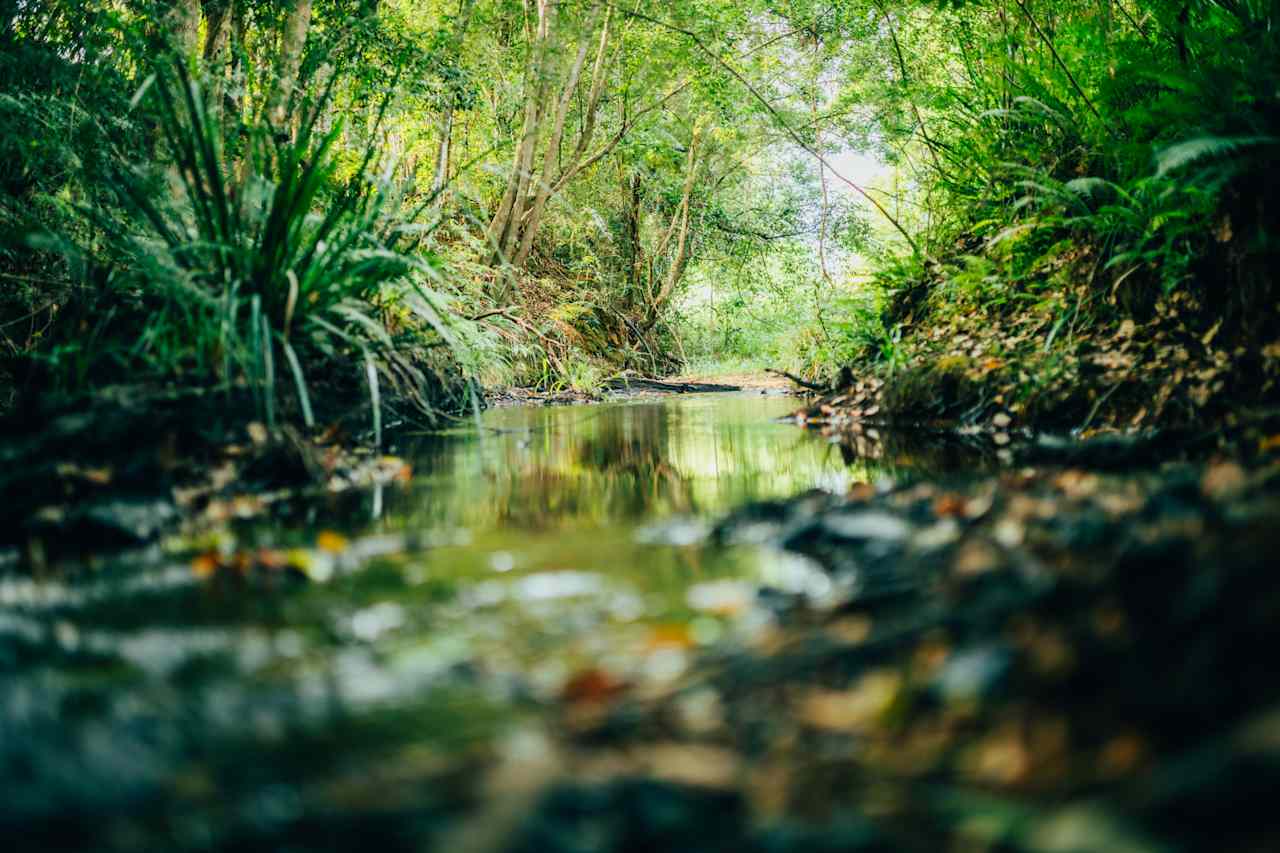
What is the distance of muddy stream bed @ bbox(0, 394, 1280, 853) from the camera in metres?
0.69

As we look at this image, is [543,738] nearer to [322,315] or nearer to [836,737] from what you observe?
[836,737]

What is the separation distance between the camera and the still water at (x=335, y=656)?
0.75 m

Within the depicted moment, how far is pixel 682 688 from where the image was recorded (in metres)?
1.00

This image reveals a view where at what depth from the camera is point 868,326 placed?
17.7ft

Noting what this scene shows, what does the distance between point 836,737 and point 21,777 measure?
0.81 metres

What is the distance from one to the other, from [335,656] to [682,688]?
0.51 m

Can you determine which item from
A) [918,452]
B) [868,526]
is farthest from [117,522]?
[918,452]

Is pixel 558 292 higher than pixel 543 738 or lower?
higher

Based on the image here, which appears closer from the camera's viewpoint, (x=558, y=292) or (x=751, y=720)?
(x=751, y=720)

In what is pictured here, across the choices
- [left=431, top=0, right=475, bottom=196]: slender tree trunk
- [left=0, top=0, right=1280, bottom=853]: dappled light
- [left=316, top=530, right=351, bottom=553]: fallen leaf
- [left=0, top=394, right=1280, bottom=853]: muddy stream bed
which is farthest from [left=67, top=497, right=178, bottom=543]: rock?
[left=431, top=0, right=475, bottom=196]: slender tree trunk

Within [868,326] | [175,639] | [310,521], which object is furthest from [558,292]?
[175,639]

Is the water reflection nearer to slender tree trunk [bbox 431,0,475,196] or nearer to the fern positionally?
the fern

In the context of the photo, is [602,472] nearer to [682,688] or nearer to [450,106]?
[682,688]

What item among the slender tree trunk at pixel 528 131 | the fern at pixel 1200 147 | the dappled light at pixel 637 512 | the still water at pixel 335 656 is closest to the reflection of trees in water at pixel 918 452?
the dappled light at pixel 637 512
